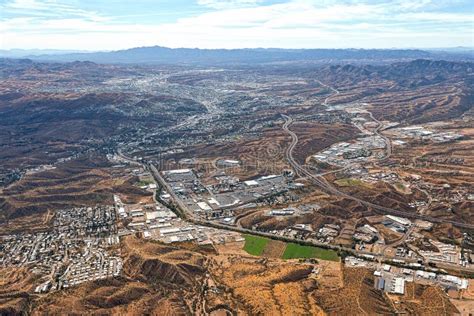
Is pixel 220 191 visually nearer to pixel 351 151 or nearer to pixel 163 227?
pixel 163 227

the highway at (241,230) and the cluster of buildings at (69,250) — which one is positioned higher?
the highway at (241,230)

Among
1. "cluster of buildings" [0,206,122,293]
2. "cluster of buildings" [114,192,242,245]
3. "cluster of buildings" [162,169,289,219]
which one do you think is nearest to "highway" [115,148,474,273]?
"cluster of buildings" [162,169,289,219]

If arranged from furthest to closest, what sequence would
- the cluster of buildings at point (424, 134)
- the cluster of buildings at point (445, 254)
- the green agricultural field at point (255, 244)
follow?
the cluster of buildings at point (424, 134), the green agricultural field at point (255, 244), the cluster of buildings at point (445, 254)

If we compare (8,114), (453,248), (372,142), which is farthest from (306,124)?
(8,114)

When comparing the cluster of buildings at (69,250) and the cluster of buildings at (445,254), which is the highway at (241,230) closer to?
the cluster of buildings at (445,254)

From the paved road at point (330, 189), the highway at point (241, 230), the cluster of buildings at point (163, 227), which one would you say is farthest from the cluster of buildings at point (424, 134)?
the cluster of buildings at point (163, 227)

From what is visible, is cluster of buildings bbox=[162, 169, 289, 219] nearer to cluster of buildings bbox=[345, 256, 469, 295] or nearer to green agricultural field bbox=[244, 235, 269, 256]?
green agricultural field bbox=[244, 235, 269, 256]
